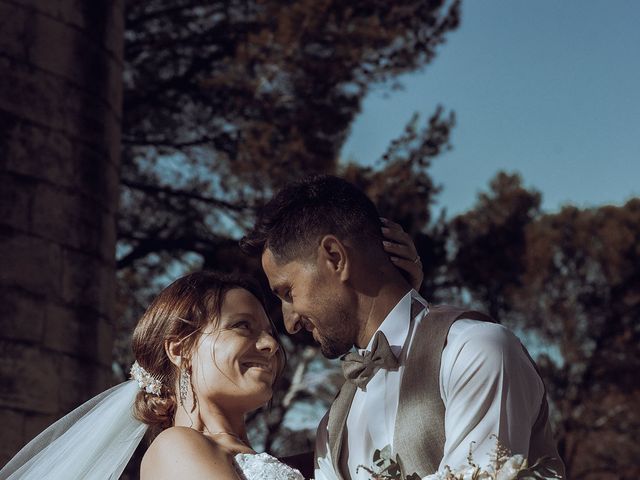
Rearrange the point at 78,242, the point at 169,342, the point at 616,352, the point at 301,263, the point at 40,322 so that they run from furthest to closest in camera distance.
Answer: the point at 616,352
the point at 78,242
the point at 40,322
the point at 169,342
the point at 301,263

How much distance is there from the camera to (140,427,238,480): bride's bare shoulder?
289 centimetres

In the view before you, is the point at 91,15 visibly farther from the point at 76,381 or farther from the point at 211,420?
the point at 211,420

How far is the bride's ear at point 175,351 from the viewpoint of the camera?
10.8ft

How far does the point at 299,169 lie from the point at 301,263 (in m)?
8.68

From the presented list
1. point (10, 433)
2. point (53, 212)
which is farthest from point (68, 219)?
point (10, 433)

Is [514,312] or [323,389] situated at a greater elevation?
[514,312]

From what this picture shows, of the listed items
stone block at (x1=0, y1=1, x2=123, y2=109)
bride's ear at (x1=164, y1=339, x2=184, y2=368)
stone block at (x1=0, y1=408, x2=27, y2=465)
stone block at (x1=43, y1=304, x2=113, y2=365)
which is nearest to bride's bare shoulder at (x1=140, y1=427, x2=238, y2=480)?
bride's ear at (x1=164, y1=339, x2=184, y2=368)

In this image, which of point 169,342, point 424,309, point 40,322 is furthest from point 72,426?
point 40,322

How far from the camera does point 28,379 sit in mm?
5875

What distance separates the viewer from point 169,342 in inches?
129

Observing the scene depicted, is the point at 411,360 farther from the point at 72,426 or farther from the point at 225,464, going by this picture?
the point at 72,426

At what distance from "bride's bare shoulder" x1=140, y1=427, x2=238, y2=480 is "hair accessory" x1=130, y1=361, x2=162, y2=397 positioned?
320 mm

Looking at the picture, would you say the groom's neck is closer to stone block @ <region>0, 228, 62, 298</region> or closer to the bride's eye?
the bride's eye

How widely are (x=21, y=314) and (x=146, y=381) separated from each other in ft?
9.00
